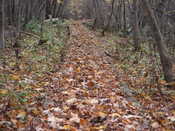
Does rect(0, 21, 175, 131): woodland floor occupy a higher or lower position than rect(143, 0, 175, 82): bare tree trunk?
lower

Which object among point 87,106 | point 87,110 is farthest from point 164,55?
point 87,110

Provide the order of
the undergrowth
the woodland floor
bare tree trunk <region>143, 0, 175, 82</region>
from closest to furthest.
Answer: the woodland floor → the undergrowth → bare tree trunk <region>143, 0, 175, 82</region>

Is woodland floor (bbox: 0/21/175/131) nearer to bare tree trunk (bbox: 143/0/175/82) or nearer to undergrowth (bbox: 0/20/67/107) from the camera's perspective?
undergrowth (bbox: 0/20/67/107)

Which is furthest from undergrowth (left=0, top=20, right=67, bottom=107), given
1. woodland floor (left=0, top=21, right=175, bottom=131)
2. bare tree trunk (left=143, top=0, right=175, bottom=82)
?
bare tree trunk (left=143, top=0, right=175, bottom=82)

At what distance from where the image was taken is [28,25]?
16.7 m

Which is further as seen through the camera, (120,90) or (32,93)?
(120,90)

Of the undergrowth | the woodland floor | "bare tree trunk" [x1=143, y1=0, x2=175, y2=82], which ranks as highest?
"bare tree trunk" [x1=143, y1=0, x2=175, y2=82]

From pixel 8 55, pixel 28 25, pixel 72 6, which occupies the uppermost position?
pixel 72 6

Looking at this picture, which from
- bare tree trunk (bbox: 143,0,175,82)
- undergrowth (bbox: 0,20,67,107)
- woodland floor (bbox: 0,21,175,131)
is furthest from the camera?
bare tree trunk (bbox: 143,0,175,82)

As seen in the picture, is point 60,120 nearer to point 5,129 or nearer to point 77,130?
point 77,130

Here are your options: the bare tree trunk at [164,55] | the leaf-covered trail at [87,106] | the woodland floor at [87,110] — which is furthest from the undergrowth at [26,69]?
the bare tree trunk at [164,55]

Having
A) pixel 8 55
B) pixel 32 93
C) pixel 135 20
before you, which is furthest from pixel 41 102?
pixel 135 20

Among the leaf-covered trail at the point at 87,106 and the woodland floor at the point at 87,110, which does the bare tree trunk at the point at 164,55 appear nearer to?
the woodland floor at the point at 87,110

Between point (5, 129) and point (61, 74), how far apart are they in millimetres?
4052
